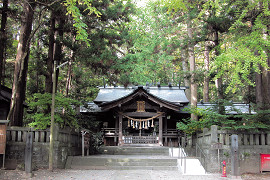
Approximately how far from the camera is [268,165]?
33.7 feet

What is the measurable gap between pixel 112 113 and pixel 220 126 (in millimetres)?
10392

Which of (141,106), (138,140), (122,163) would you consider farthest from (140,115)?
(122,163)

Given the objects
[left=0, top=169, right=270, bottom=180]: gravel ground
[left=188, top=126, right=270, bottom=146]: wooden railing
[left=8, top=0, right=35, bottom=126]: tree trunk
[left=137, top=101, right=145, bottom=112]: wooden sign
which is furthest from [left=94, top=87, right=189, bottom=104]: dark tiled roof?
[left=0, top=169, right=270, bottom=180]: gravel ground

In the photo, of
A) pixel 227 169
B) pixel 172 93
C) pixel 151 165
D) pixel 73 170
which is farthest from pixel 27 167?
pixel 172 93

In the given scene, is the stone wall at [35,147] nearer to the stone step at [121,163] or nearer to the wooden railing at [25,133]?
the wooden railing at [25,133]

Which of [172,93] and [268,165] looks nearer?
[268,165]

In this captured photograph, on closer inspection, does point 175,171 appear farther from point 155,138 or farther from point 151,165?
point 155,138

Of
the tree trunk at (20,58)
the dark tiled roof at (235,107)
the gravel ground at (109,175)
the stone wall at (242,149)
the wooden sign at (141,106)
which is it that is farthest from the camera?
the wooden sign at (141,106)

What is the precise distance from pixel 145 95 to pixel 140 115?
1.67 meters

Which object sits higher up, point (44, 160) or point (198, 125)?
point (198, 125)

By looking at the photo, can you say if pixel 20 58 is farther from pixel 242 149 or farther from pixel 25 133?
pixel 242 149

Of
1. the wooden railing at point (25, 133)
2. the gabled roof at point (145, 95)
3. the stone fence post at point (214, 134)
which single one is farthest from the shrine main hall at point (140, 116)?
the stone fence post at point (214, 134)

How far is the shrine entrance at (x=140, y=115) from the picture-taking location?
18531 mm

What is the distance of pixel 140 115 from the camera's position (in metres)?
19.2
